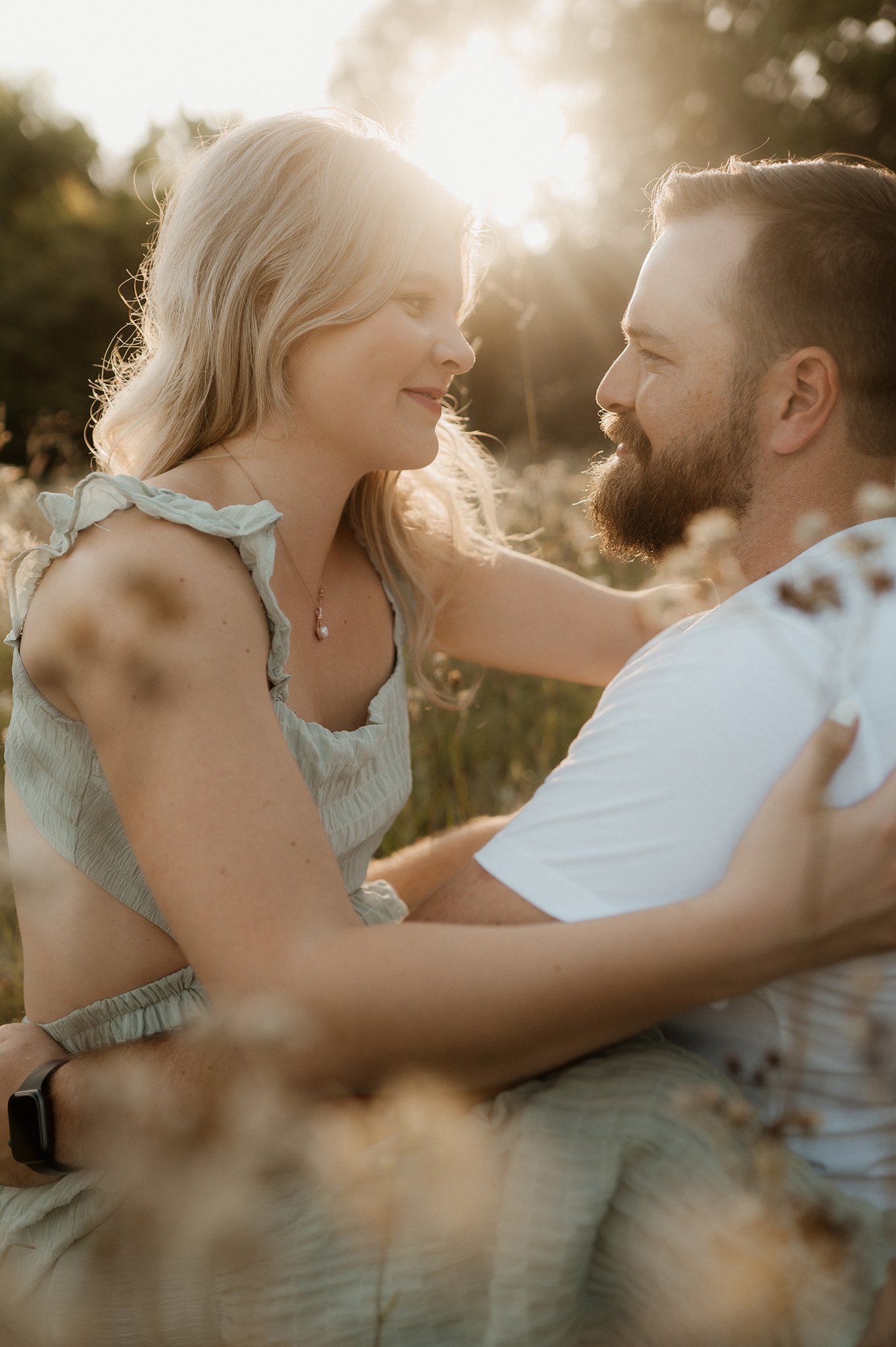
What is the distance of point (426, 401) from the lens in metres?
2.95

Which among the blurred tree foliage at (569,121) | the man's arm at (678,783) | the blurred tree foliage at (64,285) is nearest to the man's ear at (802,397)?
the man's arm at (678,783)

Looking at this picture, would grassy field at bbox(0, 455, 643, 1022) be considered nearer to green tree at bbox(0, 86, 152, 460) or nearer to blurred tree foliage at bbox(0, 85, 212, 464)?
blurred tree foliage at bbox(0, 85, 212, 464)

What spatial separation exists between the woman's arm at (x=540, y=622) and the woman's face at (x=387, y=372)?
0.70 metres

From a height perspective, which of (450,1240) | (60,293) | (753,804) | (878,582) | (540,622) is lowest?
(450,1240)

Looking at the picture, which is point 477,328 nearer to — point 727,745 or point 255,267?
point 255,267

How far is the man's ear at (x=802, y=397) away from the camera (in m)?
2.56

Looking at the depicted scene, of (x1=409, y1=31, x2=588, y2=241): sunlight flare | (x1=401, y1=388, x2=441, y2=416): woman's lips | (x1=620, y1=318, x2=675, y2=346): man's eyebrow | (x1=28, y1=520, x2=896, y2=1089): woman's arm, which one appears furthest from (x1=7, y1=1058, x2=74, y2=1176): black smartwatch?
(x1=409, y1=31, x2=588, y2=241): sunlight flare

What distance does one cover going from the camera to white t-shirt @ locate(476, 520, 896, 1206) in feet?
5.67

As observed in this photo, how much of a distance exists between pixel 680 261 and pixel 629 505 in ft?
2.05

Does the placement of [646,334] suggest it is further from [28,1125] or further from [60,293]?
[60,293]

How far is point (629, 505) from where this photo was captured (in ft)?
9.73

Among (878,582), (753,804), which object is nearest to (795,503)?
(753,804)

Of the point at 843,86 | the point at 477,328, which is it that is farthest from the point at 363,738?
the point at 843,86

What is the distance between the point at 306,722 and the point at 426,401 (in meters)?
0.95
